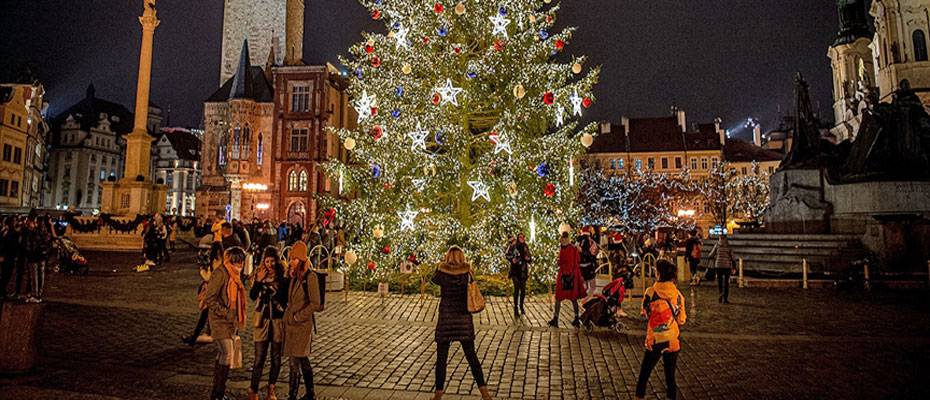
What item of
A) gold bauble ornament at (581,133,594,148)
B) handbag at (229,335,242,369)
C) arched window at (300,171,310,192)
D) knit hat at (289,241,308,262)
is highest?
arched window at (300,171,310,192)

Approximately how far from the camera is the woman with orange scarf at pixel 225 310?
5262 mm

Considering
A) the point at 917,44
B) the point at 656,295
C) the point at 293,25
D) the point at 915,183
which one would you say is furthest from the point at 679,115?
the point at 656,295

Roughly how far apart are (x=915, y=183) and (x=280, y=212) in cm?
4470

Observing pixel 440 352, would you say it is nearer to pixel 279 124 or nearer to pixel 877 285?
pixel 877 285

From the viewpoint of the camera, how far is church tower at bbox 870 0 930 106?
154 feet

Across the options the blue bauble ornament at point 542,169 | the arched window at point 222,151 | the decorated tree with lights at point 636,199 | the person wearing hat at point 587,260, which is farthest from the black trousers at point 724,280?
the arched window at point 222,151

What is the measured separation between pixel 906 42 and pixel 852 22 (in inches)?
437

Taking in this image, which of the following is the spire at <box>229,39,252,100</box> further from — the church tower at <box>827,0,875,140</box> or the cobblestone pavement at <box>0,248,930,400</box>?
the church tower at <box>827,0,875,140</box>

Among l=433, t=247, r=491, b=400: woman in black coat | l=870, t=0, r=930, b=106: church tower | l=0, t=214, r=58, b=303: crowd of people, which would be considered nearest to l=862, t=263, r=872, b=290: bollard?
l=433, t=247, r=491, b=400: woman in black coat

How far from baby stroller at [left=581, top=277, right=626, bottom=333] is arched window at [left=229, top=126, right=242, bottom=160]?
44846mm

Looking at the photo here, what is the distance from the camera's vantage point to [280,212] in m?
48.0

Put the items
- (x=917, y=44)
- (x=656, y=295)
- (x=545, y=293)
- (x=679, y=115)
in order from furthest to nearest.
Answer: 1. (x=679, y=115)
2. (x=917, y=44)
3. (x=545, y=293)
4. (x=656, y=295)

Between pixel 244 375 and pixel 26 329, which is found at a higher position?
pixel 26 329

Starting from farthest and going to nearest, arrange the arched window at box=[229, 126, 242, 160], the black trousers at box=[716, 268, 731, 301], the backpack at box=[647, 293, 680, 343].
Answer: the arched window at box=[229, 126, 242, 160] → the black trousers at box=[716, 268, 731, 301] → the backpack at box=[647, 293, 680, 343]
